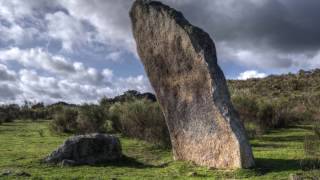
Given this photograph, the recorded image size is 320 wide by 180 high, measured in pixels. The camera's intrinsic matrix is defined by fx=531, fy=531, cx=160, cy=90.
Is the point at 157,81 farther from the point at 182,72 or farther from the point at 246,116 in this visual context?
the point at 246,116

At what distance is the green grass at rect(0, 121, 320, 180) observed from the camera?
1937cm

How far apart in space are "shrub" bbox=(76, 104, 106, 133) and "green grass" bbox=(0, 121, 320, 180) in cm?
865

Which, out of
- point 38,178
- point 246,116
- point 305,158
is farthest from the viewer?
point 246,116

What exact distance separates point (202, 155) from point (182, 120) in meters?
1.87

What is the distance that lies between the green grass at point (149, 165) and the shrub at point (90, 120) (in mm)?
8652

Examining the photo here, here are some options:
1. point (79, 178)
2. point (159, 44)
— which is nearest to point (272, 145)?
point (159, 44)

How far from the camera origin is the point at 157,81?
23.3 metres

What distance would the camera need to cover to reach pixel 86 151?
23.4m

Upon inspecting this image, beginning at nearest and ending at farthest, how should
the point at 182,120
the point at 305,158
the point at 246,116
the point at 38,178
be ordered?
the point at 38,178
the point at 305,158
the point at 182,120
the point at 246,116

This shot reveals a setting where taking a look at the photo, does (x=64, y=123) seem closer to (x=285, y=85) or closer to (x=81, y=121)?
(x=81, y=121)

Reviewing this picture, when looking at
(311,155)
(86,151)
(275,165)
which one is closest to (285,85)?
(311,155)

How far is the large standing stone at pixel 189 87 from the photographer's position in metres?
20.0

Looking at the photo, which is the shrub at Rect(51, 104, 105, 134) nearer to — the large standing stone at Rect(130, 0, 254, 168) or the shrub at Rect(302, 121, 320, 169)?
the large standing stone at Rect(130, 0, 254, 168)

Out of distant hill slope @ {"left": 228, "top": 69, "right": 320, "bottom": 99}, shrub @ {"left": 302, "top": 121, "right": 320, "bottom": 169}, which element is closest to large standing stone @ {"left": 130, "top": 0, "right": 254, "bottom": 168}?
shrub @ {"left": 302, "top": 121, "right": 320, "bottom": 169}
